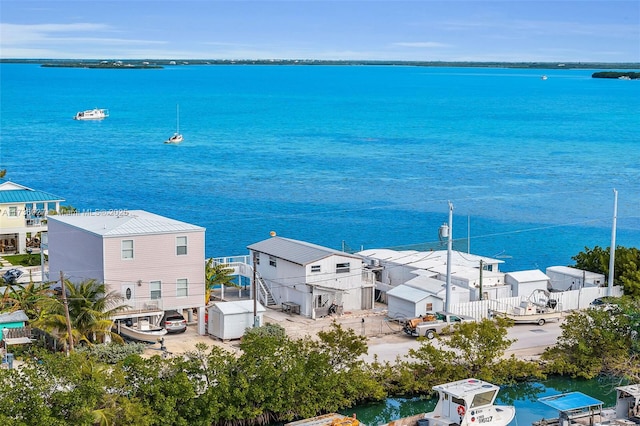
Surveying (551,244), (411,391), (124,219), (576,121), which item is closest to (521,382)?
(411,391)

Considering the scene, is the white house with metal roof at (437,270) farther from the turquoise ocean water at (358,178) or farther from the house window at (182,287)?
the house window at (182,287)

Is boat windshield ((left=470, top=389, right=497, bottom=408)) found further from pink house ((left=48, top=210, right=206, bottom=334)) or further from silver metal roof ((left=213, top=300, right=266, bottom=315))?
pink house ((left=48, top=210, right=206, bottom=334))

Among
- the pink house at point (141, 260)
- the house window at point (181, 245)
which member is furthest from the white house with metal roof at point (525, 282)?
the house window at point (181, 245)

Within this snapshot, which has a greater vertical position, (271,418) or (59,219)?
(59,219)

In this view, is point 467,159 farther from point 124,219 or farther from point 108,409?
point 108,409

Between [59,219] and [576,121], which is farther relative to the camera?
[576,121]

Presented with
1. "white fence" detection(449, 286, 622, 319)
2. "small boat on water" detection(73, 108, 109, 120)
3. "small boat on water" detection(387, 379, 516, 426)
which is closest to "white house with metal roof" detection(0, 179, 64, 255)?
"white fence" detection(449, 286, 622, 319)

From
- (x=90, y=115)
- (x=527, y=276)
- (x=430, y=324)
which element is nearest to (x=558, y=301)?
(x=527, y=276)

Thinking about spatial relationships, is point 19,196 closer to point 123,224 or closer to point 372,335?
point 123,224
